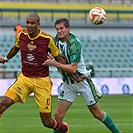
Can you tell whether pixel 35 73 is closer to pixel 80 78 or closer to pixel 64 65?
pixel 64 65

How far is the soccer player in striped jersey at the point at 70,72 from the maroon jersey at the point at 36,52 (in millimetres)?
277

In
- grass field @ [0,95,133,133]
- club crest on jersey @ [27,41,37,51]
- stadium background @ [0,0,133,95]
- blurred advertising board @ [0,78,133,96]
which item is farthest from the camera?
stadium background @ [0,0,133,95]

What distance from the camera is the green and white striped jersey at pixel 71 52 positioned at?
9500 mm

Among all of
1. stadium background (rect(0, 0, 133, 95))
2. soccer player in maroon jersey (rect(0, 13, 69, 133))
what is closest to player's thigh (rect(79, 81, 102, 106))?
soccer player in maroon jersey (rect(0, 13, 69, 133))

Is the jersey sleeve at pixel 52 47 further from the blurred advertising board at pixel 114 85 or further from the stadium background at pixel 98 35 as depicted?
the stadium background at pixel 98 35

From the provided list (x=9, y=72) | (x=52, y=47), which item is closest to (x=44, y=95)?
(x=52, y=47)

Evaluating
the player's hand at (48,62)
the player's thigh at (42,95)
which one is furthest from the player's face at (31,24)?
the player's thigh at (42,95)

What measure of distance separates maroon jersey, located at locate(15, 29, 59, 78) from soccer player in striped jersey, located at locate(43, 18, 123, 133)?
0.28m

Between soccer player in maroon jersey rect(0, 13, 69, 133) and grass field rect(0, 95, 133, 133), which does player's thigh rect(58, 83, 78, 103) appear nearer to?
soccer player in maroon jersey rect(0, 13, 69, 133)

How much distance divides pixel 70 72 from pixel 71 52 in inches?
14.7

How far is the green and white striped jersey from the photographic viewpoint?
9500mm

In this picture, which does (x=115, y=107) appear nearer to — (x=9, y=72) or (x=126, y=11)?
(x=9, y=72)

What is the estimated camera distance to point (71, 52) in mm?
9523

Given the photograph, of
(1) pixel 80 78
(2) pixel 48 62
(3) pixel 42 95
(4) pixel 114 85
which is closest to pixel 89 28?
(4) pixel 114 85
